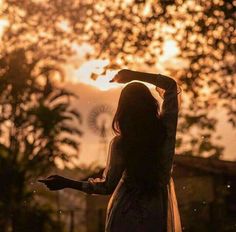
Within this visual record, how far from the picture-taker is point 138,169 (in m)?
4.64

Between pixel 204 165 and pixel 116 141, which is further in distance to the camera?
pixel 204 165

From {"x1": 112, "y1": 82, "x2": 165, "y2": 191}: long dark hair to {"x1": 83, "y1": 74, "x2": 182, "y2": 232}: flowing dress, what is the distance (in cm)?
5

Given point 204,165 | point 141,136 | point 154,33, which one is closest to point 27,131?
point 204,165

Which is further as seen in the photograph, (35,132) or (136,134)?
(35,132)

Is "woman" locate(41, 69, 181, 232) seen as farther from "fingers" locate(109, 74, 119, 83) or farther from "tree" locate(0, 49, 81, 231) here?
"tree" locate(0, 49, 81, 231)

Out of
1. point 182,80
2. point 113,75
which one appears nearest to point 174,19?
point 182,80

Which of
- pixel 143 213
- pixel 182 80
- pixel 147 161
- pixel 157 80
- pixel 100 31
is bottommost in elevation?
pixel 143 213

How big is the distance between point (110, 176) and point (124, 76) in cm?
66

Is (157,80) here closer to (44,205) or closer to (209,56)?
(209,56)

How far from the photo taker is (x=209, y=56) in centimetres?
1611

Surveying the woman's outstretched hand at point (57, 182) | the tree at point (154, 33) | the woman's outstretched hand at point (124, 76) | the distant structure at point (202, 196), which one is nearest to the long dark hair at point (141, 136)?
the woman's outstretched hand at point (124, 76)

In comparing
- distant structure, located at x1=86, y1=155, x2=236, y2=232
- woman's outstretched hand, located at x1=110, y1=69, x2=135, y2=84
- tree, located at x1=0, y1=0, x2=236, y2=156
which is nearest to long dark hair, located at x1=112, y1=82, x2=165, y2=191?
woman's outstretched hand, located at x1=110, y1=69, x2=135, y2=84

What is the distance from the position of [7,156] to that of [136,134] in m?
29.9

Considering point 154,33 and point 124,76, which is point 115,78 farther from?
point 154,33
